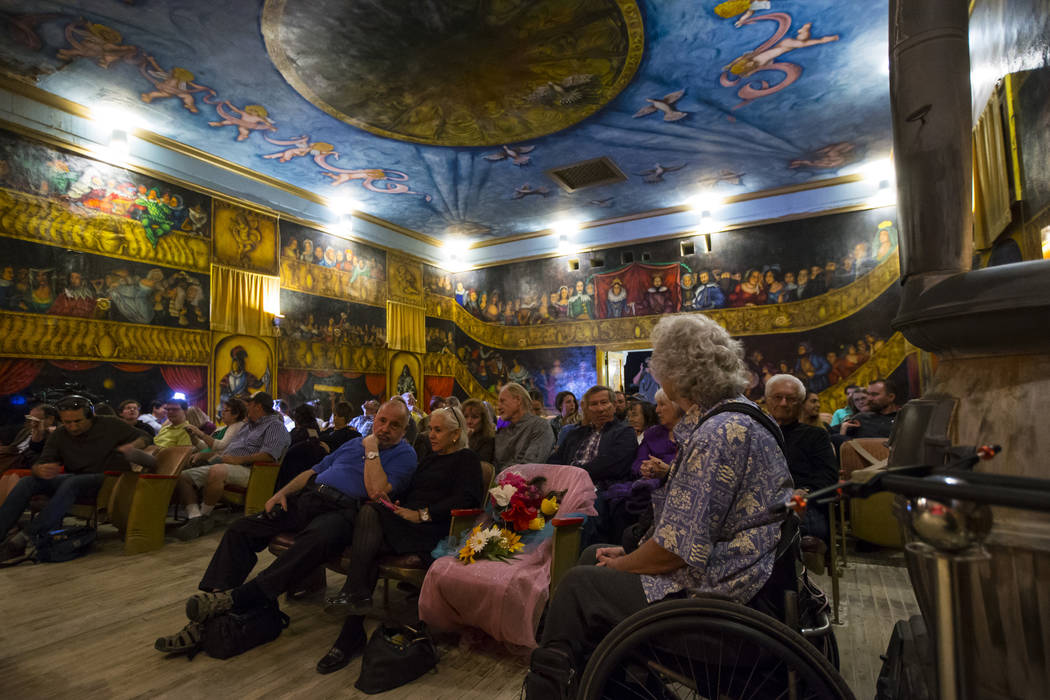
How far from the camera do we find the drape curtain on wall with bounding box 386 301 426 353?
47.8 feet

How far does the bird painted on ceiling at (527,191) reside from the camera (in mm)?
12977

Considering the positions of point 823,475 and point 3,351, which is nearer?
point 823,475

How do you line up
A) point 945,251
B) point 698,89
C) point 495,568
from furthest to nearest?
point 698,89 < point 495,568 < point 945,251

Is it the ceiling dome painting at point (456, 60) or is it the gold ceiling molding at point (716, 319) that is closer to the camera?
the ceiling dome painting at point (456, 60)

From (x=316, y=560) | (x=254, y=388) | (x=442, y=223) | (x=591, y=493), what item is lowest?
(x=316, y=560)

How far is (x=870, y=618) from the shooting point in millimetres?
3426

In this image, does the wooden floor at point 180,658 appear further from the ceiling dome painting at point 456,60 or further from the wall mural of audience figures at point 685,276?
the wall mural of audience figures at point 685,276

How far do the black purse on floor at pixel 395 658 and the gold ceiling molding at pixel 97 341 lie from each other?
346 inches

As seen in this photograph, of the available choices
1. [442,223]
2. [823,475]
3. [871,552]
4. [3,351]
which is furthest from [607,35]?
[3,351]

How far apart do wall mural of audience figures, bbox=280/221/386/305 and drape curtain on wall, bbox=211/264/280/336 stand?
61cm

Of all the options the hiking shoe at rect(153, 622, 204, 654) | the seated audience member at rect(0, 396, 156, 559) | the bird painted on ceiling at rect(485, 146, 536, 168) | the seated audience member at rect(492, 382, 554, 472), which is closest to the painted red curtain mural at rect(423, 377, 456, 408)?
the bird painted on ceiling at rect(485, 146, 536, 168)

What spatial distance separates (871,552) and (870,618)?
1.92 metres

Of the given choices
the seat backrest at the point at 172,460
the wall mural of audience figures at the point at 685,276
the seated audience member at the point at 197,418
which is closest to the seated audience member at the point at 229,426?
the seat backrest at the point at 172,460

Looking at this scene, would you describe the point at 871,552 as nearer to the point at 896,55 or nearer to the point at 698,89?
the point at 896,55
